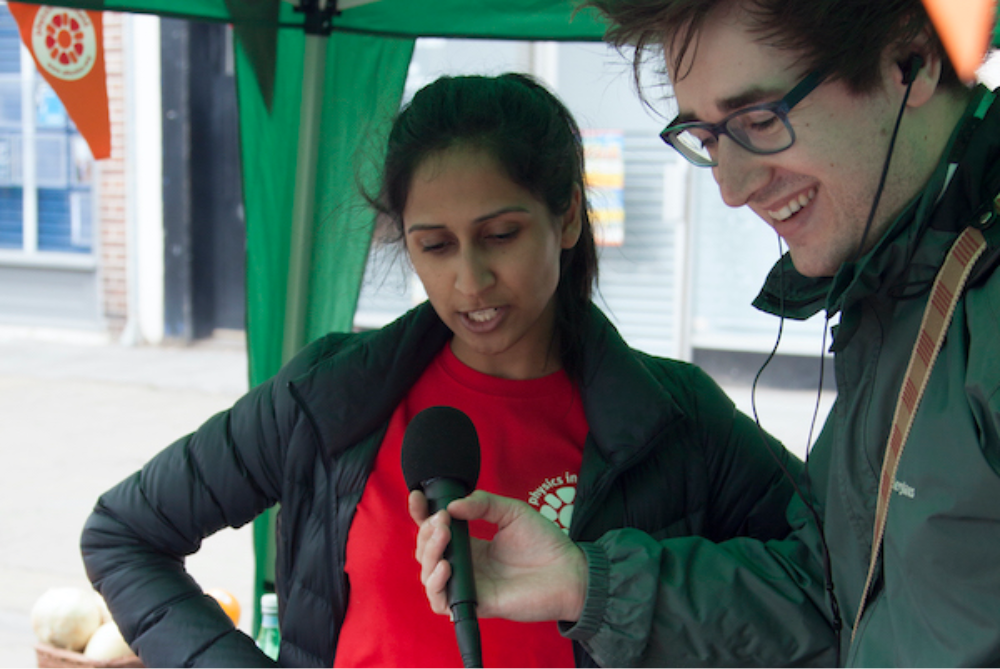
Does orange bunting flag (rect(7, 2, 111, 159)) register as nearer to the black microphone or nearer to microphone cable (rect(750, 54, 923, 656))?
the black microphone

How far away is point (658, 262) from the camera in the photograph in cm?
786

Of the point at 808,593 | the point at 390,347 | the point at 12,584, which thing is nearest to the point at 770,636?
the point at 808,593

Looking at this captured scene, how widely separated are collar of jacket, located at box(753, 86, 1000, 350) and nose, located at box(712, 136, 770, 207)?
16cm

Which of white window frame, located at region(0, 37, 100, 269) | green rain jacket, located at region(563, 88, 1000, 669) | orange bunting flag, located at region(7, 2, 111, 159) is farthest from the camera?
white window frame, located at region(0, 37, 100, 269)

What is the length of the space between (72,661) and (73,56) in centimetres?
176

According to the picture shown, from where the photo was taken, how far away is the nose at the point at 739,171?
1233 mm

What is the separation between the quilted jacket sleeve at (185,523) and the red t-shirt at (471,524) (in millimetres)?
261

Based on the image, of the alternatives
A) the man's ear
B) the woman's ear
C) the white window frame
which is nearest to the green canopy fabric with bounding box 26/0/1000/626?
the woman's ear

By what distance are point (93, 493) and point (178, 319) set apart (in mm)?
3552

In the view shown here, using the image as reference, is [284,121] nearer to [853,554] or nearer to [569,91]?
→ [853,554]

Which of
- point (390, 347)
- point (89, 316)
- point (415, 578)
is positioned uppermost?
point (390, 347)

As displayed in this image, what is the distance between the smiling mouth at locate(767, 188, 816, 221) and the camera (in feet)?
3.98

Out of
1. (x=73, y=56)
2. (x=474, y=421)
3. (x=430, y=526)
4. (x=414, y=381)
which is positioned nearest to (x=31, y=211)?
(x=73, y=56)

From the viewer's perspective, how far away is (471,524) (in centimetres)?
173
